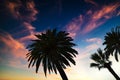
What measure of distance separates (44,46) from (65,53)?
13.4 feet

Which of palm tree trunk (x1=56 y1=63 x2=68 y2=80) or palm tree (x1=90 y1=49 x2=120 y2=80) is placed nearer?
palm tree trunk (x1=56 y1=63 x2=68 y2=80)

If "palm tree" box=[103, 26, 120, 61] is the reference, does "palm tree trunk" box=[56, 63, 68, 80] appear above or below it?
below

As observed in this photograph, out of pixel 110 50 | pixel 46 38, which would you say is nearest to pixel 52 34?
pixel 46 38

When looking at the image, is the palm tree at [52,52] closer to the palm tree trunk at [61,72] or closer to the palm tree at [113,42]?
the palm tree trunk at [61,72]

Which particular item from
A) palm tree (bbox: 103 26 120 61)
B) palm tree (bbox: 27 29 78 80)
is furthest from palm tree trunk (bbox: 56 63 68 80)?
palm tree (bbox: 103 26 120 61)

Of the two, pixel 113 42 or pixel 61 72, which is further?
pixel 113 42

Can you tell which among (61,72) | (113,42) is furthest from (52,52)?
(113,42)

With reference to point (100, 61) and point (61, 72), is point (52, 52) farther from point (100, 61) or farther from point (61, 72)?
point (100, 61)

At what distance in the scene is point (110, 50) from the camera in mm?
43750

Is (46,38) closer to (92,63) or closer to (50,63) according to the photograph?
(50,63)

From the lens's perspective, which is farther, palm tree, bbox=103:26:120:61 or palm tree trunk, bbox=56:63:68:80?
palm tree, bbox=103:26:120:61

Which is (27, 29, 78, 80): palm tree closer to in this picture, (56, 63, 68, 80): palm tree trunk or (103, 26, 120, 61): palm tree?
(56, 63, 68, 80): palm tree trunk

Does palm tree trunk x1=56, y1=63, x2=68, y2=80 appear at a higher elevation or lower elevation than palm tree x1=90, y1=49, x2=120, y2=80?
lower

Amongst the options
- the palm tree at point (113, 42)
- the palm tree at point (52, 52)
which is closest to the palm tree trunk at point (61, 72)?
the palm tree at point (52, 52)
